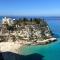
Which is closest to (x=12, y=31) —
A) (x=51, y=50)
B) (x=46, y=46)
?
(x=46, y=46)

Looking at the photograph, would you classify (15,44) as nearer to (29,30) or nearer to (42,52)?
(29,30)

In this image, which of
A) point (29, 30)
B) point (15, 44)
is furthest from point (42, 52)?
point (29, 30)

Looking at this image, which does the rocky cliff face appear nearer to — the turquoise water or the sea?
the turquoise water

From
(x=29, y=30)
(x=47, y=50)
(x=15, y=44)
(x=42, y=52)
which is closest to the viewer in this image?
(x=42, y=52)

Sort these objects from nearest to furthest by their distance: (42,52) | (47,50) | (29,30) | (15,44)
A: (42,52), (47,50), (15,44), (29,30)

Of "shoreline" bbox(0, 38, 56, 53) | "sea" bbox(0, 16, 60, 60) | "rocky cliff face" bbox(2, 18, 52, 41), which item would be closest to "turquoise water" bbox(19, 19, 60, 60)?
"sea" bbox(0, 16, 60, 60)

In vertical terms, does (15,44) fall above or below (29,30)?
below

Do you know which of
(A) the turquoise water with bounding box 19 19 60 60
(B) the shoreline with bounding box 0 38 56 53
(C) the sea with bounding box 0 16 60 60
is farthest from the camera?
(B) the shoreline with bounding box 0 38 56 53

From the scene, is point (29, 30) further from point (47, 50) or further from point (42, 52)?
point (42, 52)

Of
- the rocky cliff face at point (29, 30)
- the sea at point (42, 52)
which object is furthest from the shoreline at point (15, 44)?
the rocky cliff face at point (29, 30)

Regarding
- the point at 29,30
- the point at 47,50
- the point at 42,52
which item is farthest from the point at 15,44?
the point at 42,52

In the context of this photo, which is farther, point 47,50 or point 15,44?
point 15,44
